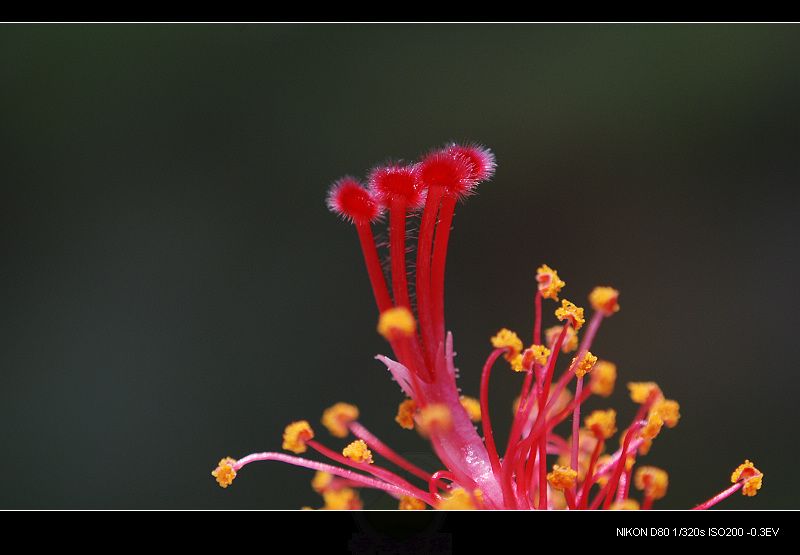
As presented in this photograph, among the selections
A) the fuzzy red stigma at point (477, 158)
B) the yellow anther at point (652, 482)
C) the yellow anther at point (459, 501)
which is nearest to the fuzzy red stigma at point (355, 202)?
the fuzzy red stigma at point (477, 158)

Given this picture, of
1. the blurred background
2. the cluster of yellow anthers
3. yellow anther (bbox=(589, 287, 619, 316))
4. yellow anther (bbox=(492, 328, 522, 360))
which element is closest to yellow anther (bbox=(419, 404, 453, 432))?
the cluster of yellow anthers

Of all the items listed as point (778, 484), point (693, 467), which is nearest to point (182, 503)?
point (693, 467)

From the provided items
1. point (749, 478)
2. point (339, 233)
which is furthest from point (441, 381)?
point (339, 233)

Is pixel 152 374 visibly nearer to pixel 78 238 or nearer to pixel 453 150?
pixel 78 238

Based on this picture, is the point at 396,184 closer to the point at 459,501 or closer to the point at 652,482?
the point at 459,501

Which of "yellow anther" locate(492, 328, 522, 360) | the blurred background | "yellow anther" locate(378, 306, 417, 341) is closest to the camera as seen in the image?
"yellow anther" locate(378, 306, 417, 341)

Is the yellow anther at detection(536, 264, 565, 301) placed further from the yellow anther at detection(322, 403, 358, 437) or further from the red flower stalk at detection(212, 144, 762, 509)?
the yellow anther at detection(322, 403, 358, 437)
